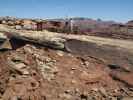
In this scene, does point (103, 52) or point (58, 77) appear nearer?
point (58, 77)

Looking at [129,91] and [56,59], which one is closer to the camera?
[129,91]

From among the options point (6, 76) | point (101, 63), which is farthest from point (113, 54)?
point (6, 76)

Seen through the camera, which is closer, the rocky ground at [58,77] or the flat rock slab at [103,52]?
the rocky ground at [58,77]

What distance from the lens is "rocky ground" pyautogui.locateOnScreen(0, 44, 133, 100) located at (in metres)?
11.6

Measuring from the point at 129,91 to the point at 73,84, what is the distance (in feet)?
7.68

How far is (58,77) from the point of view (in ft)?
41.2

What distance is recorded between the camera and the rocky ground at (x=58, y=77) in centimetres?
1159

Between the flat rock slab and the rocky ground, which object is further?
the flat rock slab

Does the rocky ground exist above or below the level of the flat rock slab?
below

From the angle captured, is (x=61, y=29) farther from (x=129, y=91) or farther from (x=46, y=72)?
(x=129, y=91)

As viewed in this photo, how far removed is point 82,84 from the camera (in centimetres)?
1220

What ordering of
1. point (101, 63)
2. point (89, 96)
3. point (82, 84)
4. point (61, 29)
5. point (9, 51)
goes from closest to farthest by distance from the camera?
point (89, 96) → point (82, 84) → point (101, 63) → point (9, 51) → point (61, 29)

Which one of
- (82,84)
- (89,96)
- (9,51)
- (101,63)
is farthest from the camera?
(9,51)

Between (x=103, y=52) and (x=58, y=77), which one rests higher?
(x=103, y=52)
